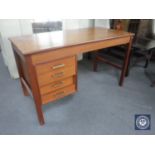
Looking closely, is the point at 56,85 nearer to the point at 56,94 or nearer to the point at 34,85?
the point at 56,94

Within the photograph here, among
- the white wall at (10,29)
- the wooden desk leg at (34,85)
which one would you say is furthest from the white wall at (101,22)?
the wooden desk leg at (34,85)

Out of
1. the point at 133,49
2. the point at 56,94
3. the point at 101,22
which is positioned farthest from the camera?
the point at 101,22

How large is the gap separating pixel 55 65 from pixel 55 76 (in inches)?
4.5

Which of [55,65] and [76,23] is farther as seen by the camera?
[76,23]

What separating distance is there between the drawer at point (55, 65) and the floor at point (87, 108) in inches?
22.7

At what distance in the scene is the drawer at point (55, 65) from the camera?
1.20 m

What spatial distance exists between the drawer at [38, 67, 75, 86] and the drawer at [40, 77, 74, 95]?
0.05m

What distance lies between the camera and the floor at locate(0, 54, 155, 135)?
4.62 ft

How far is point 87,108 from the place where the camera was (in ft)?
5.43

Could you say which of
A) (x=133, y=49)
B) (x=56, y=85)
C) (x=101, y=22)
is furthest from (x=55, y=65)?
(x=101, y=22)

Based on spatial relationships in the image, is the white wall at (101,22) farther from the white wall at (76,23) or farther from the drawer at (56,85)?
the drawer at (56,85)
